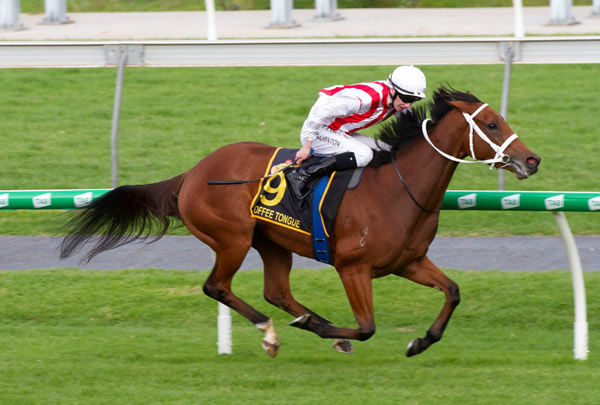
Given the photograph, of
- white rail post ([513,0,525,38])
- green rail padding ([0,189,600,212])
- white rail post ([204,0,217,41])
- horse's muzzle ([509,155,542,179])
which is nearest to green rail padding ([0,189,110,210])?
green rail padding ([0,189,600,212])

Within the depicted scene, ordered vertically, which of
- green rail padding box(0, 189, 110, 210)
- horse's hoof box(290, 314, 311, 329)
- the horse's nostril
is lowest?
horse's hoof box(290, 314, 311, 329)

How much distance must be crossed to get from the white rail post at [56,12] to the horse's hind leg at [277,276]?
4.27 meters

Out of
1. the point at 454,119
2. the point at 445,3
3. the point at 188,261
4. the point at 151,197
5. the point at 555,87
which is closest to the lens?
the point at 454,119

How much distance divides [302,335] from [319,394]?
4.81 feet

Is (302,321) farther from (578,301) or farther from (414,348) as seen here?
(578,301)

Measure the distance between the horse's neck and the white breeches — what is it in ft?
0.86

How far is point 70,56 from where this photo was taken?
27.5 ft

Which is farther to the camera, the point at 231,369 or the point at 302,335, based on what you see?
the point at 302,335

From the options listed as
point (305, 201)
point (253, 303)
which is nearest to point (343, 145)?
point (305, 201)

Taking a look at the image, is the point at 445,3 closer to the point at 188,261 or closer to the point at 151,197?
the point at 188,261

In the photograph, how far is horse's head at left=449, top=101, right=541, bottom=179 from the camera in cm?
485

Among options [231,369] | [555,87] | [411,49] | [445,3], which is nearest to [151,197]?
[231,369]

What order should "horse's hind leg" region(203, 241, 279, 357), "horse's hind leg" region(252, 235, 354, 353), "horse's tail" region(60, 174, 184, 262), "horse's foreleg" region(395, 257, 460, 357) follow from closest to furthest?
"horse's foreleg" region(395, 257, 460, 357) → "horse's hind leg" region(203, 241, 279, 357) → "horse's hind leg" region(252, 235, 354, 353) → "horse's tail" region(60, 174, 184, 262)

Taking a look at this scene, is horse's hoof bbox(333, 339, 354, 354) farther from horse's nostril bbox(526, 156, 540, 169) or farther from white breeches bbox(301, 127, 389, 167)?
horse's nostril bbox(526, 156, 540, 169)
